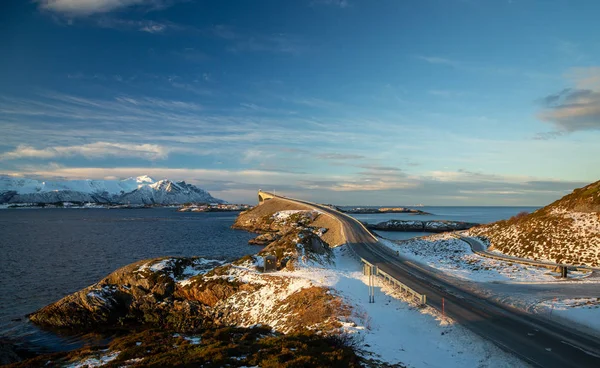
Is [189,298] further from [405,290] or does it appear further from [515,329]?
[515,329]

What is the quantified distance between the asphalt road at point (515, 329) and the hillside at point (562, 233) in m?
17.4

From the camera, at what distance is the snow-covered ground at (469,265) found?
100 ft

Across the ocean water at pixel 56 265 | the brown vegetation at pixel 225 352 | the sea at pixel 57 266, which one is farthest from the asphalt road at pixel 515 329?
the ocean water at pixel 56 265

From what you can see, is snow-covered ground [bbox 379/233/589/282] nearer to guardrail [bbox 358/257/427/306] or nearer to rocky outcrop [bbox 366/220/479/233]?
guardrail [bbox 358/257/427/306]

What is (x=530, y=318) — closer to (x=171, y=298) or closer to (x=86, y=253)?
(x=171, y=298)

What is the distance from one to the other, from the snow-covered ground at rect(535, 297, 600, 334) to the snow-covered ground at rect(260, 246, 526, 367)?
6.91 metres

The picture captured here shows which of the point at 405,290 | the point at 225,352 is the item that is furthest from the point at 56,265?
the point at 405,290

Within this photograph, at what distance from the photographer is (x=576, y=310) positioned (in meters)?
20.2

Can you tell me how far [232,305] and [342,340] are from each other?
1361 cm

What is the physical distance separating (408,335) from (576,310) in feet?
36.7

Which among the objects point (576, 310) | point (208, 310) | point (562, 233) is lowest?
point (208, 310)

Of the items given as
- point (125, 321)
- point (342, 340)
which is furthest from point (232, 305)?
point (342, 340)

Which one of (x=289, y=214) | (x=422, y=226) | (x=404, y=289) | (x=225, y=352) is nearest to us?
(x=225, y=352)

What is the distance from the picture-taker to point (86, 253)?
62.2 metres
